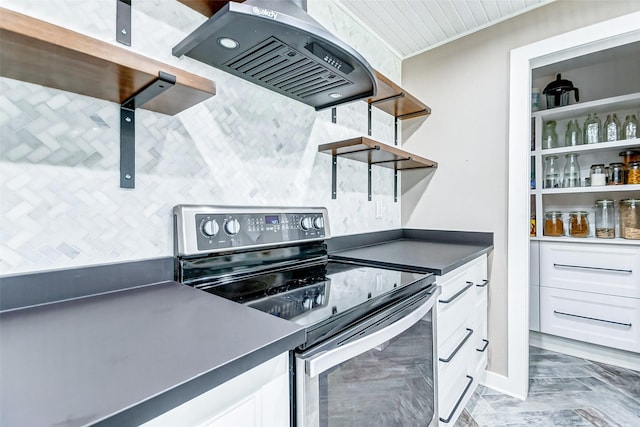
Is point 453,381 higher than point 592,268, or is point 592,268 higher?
point 592,268

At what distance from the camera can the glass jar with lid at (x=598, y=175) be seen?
226cm

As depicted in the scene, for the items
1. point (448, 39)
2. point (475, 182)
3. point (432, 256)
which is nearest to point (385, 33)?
point (448, 39)

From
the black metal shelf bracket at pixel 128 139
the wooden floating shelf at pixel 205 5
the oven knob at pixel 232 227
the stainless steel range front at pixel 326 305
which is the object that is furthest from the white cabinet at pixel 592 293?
the black metal shelf bracket at pixel 128 139

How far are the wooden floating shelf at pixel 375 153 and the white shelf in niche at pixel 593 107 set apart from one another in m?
1.19

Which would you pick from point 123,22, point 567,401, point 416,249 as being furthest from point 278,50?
point 567,401

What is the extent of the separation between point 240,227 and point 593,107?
277cm

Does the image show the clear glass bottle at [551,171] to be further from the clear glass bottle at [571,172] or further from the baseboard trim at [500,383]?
the baseboard trim at [500,383]

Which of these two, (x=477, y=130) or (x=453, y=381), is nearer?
(x=453, y=381)

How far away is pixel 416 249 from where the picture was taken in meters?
1.77

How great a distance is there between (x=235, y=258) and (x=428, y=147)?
168 centimetres

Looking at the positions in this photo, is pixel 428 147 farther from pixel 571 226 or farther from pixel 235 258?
pixel 235 258

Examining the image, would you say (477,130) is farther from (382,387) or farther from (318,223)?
(382,387)

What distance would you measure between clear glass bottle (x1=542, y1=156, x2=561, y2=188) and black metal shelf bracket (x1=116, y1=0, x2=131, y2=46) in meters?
2.93

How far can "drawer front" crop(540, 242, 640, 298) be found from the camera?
6.82 feet
